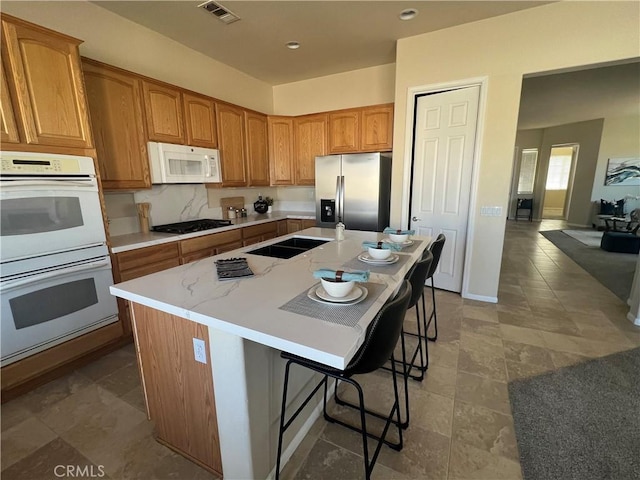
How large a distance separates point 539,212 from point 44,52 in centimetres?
1205

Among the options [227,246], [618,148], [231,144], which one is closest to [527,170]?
[618,148]

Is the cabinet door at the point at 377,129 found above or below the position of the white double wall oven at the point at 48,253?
above

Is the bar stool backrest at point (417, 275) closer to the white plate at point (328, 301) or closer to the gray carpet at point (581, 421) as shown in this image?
the white plate at point (328, 301)

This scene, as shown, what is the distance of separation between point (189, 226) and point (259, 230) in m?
0.92

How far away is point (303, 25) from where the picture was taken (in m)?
2.90

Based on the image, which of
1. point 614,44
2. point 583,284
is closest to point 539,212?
point 583,284

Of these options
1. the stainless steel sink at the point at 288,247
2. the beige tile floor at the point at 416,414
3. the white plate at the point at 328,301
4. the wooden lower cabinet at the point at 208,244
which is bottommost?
the beige tile floor at the point at 416,414

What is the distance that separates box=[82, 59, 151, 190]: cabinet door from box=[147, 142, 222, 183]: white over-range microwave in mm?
96

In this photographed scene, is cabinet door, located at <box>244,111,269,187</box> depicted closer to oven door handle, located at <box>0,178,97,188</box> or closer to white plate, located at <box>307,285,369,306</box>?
oven door handle, located at <box>0,178,97,188</box>

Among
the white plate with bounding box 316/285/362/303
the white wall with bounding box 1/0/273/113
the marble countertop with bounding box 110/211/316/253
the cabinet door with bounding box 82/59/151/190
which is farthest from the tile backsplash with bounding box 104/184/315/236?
the white plate with bounding box 316/285/362/303

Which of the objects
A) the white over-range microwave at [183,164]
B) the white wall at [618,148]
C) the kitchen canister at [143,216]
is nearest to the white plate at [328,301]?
the white over-range microwave at [183,164]

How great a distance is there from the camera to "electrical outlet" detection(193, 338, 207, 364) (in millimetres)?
1224

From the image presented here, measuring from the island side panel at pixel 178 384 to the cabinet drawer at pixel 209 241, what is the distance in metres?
1.53

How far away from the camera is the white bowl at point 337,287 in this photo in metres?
1.15
